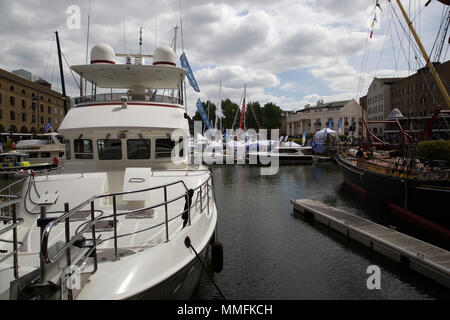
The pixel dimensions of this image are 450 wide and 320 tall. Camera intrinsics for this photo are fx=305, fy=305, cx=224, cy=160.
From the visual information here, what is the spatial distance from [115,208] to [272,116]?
10456 cm

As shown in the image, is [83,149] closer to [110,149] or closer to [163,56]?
[110,149]

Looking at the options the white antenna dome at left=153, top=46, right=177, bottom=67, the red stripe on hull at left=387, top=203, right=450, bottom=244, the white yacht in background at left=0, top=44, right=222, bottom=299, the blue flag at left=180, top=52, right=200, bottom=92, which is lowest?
the red stripe on hull at left=387, top=203, right=450, bottom=244

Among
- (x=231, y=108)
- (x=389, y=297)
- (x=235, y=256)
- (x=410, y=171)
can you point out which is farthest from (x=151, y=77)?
(x=231, y=108)

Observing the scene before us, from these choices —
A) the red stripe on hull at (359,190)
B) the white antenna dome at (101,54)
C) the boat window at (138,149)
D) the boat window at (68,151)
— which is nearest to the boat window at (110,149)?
the boat window at (138,149)

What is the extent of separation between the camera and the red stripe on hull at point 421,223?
12.9 meters

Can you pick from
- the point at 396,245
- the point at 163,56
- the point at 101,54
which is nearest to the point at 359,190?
the point at 396,245

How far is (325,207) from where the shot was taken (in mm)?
17141

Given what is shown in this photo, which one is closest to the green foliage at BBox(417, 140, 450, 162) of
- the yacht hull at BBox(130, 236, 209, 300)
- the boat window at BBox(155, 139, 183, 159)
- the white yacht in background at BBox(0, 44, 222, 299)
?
the boat window at BBox(155, 139, 183, 159)

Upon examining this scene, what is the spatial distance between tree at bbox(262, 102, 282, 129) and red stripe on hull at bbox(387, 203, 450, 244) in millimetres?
90257

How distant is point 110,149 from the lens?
984cm

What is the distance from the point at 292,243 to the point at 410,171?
7.54 meters

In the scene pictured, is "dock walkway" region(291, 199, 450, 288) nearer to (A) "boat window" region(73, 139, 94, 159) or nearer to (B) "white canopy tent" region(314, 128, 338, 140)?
(A) "boat window" region(73, 139, 94, 159)

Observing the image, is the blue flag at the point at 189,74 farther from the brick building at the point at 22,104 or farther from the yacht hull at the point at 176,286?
the brick building at the point at 22,104

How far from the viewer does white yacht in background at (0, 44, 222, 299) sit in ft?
12.3
